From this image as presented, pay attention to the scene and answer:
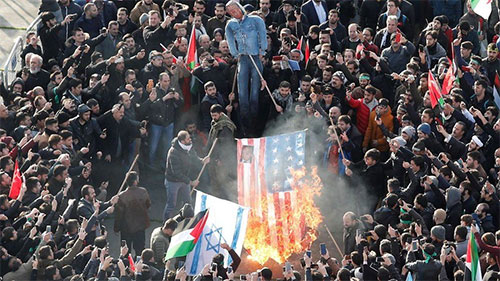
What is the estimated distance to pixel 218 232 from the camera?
22734mm

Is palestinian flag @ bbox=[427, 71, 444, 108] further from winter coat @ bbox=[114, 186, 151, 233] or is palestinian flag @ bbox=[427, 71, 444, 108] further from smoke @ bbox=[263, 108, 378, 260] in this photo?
winter coat @ bbox=[114, 186, 151, 233]

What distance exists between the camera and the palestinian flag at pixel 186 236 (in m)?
22.0

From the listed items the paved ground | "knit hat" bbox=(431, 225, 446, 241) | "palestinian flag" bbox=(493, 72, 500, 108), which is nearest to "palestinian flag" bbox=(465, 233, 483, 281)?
"knit hat" bbox=(431, 225, 446, 241)

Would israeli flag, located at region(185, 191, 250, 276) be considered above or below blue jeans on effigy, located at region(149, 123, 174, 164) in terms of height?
below

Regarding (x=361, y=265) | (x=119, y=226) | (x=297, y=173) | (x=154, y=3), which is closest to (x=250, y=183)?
(x=297, y=173)

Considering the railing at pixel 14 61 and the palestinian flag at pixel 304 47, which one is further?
the railing at pixel 14 61

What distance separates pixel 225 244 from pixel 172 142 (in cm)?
329

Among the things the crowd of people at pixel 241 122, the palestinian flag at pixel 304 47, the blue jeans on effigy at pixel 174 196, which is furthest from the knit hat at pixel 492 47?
the blue jeans on effigy at pixel 174 196

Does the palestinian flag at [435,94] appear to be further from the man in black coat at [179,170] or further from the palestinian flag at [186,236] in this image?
the palestinian flag at [186,236]

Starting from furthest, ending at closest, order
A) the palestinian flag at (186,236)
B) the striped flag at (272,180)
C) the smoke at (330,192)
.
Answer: the smoke at (330,192), the striped flag at (272,180), the palestinian flag at (186,236)

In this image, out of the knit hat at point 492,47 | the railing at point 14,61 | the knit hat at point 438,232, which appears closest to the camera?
the knit hat at point 438,232

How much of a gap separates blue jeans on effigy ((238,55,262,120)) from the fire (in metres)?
2.67

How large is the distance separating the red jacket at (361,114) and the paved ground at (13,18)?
10.1 m

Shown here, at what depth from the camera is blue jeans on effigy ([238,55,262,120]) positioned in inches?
1065
